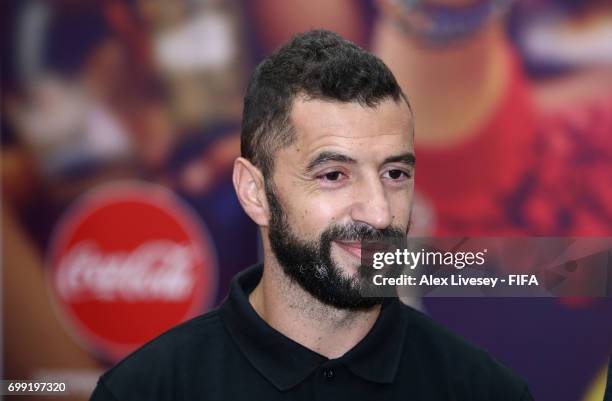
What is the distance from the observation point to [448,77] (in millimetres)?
2908

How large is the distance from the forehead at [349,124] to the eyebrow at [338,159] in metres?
0.02

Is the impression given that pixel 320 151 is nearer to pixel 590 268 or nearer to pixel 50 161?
pixel 590 268

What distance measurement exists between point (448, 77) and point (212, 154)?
82 cm

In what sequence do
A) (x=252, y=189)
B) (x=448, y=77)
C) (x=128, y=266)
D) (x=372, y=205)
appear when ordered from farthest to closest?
(x=128, y=266) < (x=448, y=77) < (x=252, y=189) < (x=372, y=205)

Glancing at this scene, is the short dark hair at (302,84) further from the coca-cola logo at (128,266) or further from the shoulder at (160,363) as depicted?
the coca-cola logo at (128,266)

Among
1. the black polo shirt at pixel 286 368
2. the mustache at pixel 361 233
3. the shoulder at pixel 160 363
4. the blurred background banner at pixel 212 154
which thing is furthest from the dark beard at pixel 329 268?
the blurred background banner at pixel 212 154

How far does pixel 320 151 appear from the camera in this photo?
162 centimetres

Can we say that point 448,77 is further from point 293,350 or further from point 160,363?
point 160,363

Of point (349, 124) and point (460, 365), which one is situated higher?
point (349, 124)

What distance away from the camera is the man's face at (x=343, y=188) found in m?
1.59

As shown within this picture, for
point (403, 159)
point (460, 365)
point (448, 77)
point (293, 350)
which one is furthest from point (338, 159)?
point (448, 77)

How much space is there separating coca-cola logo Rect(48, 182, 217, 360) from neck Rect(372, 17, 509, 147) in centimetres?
83

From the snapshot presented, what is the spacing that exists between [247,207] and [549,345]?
4.77 feet

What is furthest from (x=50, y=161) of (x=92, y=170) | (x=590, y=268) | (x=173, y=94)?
(x=590, y=268)
